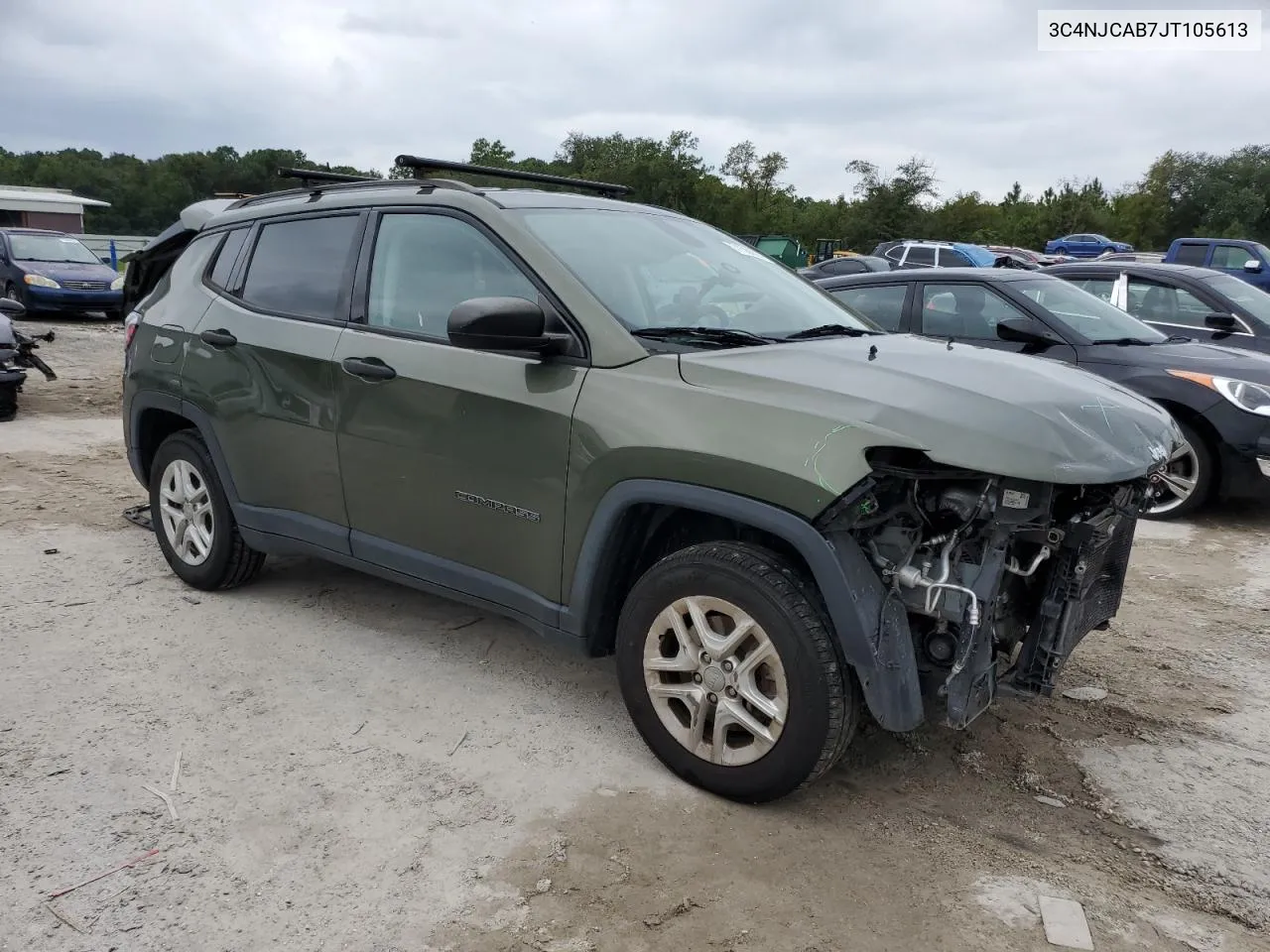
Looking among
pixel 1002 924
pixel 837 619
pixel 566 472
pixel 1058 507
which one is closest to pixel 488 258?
pixel 566 472

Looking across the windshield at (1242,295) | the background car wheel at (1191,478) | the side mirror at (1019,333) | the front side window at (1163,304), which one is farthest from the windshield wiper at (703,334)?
the windshield at (1242,295)

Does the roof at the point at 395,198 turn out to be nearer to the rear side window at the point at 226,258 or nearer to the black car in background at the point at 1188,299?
the rear side window at the point at 226,258

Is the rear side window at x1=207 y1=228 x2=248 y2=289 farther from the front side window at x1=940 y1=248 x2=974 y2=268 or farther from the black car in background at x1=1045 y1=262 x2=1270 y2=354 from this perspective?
the front side window at x1=940 y1=248 x2=974 y2=268

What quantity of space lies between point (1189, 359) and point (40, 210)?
45197 mm

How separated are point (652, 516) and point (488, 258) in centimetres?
113

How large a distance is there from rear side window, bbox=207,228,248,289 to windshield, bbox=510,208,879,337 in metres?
1.73

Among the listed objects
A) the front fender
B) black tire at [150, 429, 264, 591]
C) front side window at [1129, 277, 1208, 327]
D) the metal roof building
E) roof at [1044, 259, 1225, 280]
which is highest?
the metal roof building

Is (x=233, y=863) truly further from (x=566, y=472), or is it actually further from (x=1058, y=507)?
(x=1058, y=507)

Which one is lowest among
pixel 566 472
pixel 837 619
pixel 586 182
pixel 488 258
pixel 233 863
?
pixel 233 863

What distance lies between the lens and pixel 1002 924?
102 inches

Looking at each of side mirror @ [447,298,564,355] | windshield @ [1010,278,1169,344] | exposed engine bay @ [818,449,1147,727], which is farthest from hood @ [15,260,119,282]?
exposed engine bay @ [818,449,1147,727]

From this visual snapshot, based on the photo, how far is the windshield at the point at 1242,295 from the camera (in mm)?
8344

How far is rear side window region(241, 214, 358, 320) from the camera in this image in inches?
162

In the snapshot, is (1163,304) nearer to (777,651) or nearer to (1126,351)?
(1126,351)
